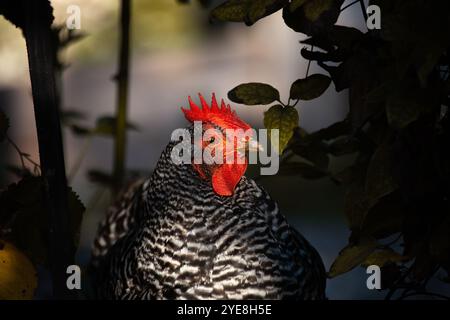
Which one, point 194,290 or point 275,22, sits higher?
point 275,22

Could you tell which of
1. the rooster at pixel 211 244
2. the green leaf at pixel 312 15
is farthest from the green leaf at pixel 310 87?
the rooster at pixel 211 244

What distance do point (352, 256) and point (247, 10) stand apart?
0.61m

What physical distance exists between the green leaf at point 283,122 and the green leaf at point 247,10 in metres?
0.24

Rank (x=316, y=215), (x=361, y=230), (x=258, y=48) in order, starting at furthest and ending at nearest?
(x=258, y=48) → (x=316, y=215) → (x=361, y=230)

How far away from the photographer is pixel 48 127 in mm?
1769

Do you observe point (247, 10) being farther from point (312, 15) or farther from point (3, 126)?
point (3, 126)

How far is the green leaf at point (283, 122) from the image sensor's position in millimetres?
1859

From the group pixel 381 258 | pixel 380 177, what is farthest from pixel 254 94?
pixel 381 258

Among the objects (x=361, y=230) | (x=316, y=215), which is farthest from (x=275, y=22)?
(x=361, y=230)

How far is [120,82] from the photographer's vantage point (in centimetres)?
311

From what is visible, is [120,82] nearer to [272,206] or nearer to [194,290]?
[272,206]

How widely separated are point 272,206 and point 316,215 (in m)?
3.13

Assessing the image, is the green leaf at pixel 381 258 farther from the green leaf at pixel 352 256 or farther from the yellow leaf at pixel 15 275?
the yellow leaf at pixel 15 275
